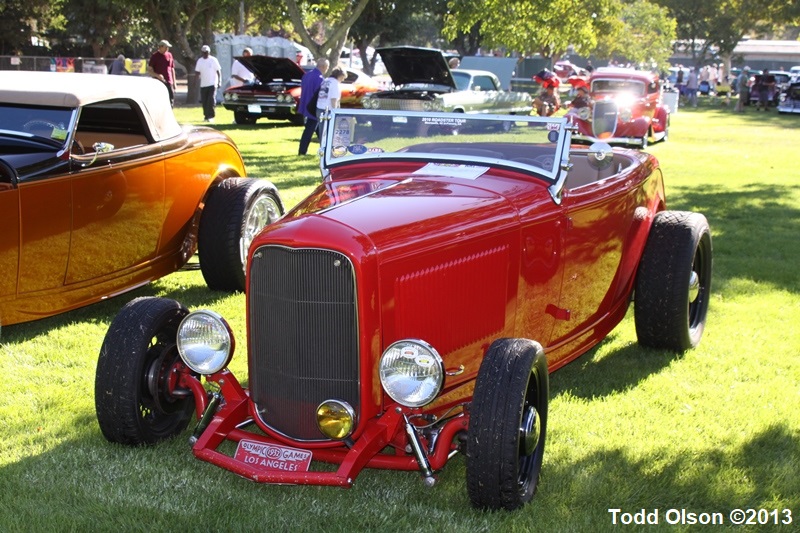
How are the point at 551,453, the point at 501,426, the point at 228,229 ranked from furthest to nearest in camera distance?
the point at 228,229
the point at 551,453
the point at 501,426

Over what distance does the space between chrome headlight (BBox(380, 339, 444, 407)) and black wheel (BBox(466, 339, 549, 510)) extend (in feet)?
0.68

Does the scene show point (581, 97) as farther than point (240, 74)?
No

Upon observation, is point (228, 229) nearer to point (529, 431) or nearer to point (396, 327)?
point (396, 327)

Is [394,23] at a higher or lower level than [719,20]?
lower

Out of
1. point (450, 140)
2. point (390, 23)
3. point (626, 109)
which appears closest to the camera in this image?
point (450, 140)

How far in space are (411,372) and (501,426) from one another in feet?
1.36

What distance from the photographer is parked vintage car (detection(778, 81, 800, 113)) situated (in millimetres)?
32562

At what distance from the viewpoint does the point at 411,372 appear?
362 centimetres

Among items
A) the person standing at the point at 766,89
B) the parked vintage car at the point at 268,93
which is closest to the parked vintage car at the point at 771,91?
the person standing at the point at 766,89

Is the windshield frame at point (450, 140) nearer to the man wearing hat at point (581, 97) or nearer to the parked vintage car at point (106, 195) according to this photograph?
the parked vintage car at point (106, 195)

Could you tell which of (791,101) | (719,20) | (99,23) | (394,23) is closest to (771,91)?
(791,101)

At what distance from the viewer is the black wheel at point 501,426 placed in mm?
3576

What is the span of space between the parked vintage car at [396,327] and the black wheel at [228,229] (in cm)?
196

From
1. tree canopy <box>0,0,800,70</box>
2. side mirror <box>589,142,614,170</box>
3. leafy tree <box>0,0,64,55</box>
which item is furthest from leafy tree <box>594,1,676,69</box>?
side mirror <box>589,142,614,170</box>
